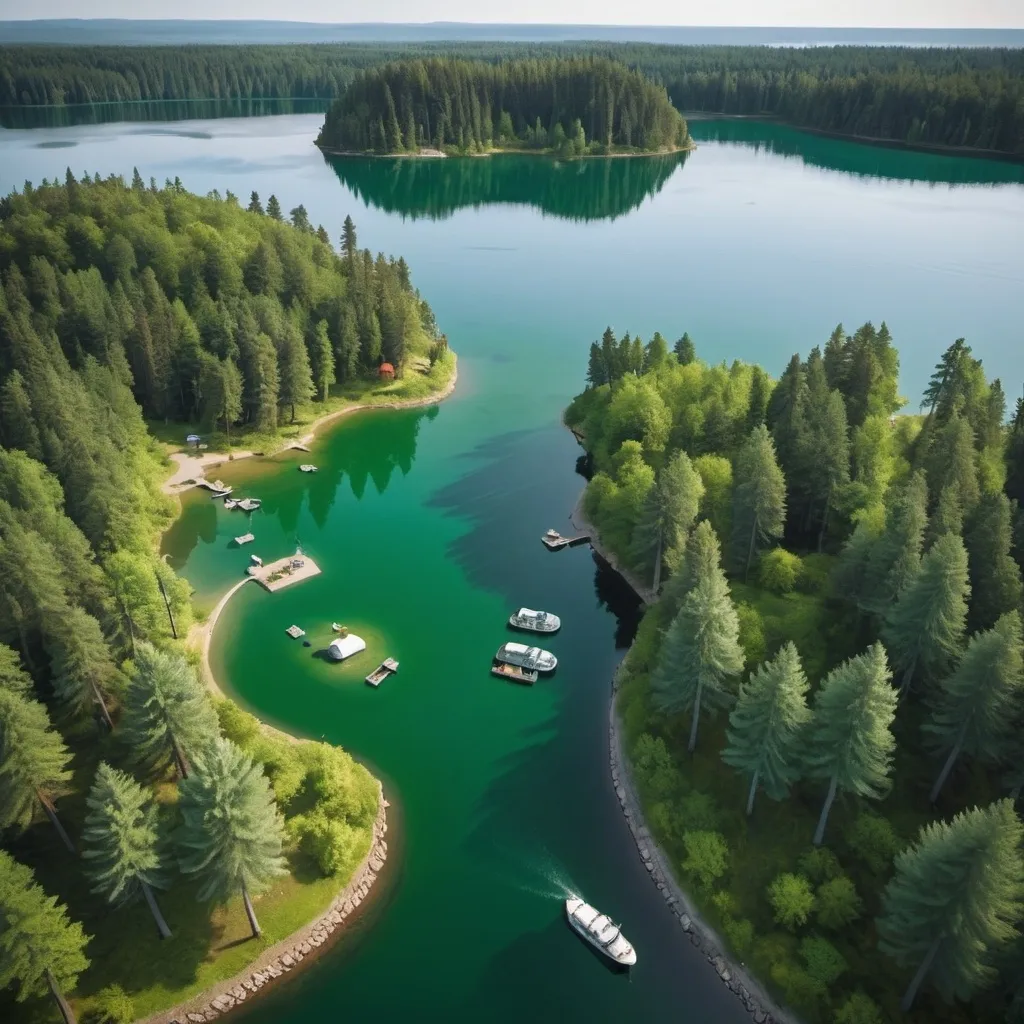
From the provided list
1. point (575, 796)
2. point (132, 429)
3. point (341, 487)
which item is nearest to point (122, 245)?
point (132, 429)

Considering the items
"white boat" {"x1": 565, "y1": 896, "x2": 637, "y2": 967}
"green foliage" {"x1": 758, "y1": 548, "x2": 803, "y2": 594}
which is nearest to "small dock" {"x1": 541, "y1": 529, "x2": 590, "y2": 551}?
"green foliage" {"x1": 758, "y1": 548, "x2": 803, "y2": 594}

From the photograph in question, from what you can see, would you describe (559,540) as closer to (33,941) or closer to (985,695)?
(985,695)

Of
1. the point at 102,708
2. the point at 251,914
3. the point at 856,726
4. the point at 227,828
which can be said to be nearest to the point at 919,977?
the point at 856,726

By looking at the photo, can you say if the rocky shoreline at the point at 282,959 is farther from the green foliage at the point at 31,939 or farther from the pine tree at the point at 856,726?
the pine tree at the point at 856,726

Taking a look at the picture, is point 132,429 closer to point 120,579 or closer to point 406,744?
point 120,579

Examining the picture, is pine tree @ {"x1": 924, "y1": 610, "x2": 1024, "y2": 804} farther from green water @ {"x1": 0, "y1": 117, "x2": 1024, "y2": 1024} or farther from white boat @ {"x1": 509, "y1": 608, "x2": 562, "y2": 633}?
white boat @ {"x1": 509, "y1": 608, "x2": 562, "y2": 633}

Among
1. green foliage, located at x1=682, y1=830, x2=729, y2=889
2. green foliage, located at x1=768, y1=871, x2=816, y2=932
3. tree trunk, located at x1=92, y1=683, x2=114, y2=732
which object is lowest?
green foliage, located at x1=682, y1=830, x2=729, y2=889
